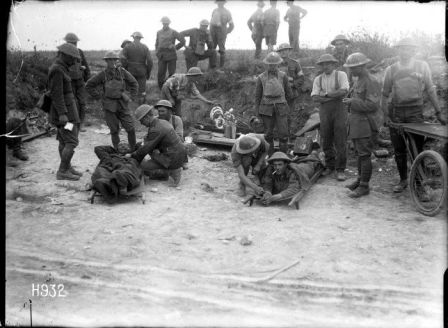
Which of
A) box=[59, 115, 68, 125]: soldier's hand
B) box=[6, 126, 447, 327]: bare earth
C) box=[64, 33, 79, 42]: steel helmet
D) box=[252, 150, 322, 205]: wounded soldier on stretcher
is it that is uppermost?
box=[64, 33, 79, 42]: steel helmet

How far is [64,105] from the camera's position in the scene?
770cm

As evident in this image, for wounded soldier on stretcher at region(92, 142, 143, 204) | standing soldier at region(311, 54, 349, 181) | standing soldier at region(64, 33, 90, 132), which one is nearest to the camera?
wounded soldier on stretcher at region(92, 142, 143, 204)

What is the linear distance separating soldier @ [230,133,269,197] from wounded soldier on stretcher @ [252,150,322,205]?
12 cm

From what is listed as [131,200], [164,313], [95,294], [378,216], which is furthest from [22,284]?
[378,216]

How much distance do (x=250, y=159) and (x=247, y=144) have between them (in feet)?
0.97

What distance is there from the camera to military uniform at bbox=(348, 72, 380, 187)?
7.29 meters

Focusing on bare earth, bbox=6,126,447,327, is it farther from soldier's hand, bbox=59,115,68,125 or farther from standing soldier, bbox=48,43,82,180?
soldier's hand, bbox=59,115,68,125

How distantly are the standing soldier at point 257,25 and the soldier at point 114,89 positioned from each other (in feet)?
18.3

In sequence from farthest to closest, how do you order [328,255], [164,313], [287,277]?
[328,255] < [287,277] < [164,313]

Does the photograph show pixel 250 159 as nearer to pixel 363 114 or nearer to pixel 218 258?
pixel 363 114

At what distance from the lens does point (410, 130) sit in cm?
675

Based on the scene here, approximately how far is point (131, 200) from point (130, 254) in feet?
5.84

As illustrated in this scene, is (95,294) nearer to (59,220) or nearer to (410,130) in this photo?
(59,220)

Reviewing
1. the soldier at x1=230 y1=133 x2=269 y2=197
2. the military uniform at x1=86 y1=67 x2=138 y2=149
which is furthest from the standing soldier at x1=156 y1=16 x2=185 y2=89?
the soldier at x1=230 y1=133 x2=269 y2=197
